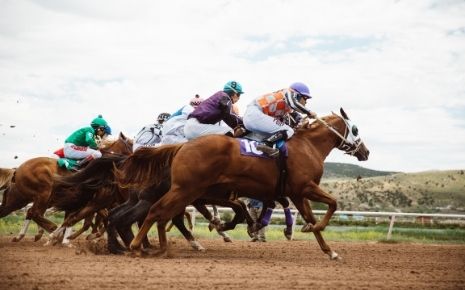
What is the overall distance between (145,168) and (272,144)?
1.92m

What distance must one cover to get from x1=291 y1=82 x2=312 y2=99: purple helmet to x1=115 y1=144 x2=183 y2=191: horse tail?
210 cm

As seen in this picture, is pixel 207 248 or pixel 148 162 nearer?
pixel 148 162

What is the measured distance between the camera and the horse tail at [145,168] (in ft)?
31.1

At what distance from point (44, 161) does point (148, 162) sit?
416cm

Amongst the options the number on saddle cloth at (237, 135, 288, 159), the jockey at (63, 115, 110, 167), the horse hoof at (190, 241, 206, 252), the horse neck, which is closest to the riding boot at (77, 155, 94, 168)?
the jockey at (63, 115, 110, 167)

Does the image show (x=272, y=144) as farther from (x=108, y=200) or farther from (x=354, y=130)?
(x=108, y=200)

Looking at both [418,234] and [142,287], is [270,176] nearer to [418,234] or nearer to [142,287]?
[142,287]

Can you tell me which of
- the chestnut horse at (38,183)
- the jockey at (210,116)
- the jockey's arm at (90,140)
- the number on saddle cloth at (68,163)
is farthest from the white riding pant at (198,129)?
the chestnut horse at (38,183)

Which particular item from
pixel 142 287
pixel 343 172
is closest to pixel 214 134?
pixel 142 287

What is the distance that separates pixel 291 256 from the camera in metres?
10.6

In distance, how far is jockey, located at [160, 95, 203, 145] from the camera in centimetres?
1082

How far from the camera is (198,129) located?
980cm

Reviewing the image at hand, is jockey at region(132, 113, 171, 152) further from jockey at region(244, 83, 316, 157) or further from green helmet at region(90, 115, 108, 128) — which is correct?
jockey at region(244, 83, 316, 157)

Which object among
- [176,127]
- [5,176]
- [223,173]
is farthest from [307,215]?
[5,176]
